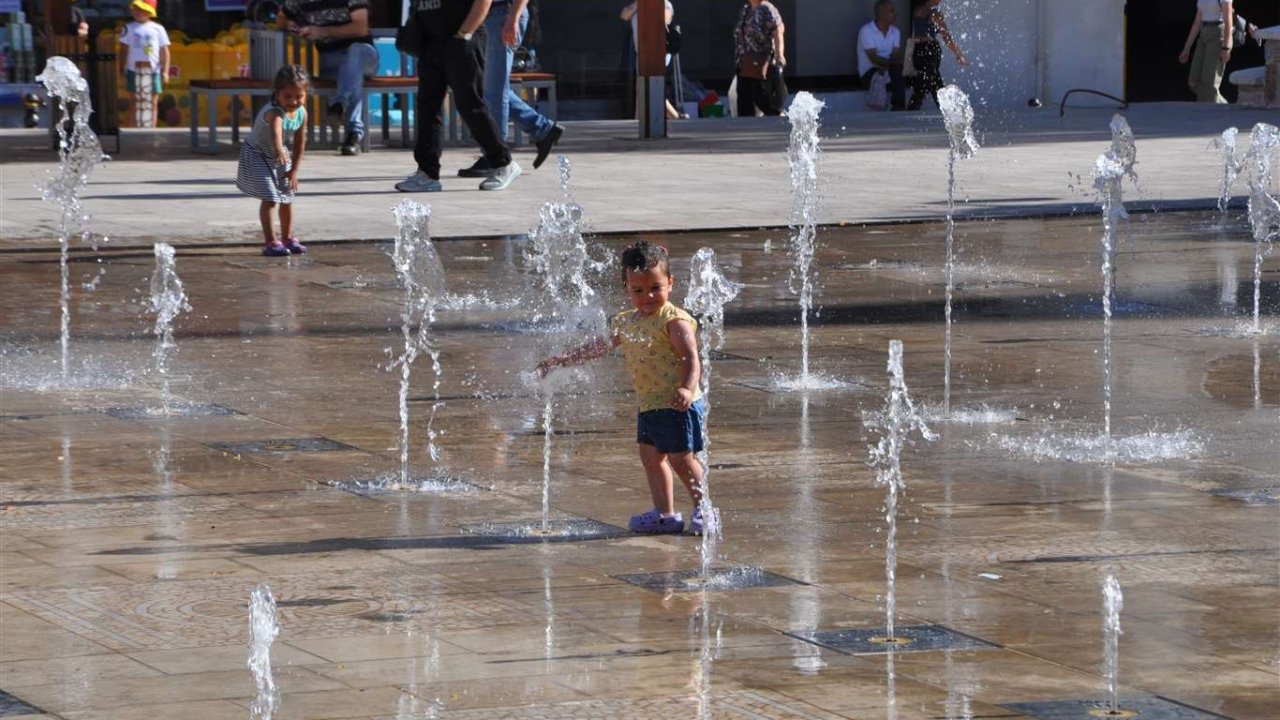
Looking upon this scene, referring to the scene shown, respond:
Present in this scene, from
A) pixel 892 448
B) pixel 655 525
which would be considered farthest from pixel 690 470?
pixel 892 448

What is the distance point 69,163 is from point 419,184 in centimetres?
267

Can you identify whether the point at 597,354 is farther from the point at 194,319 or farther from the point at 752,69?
the point at 752,69

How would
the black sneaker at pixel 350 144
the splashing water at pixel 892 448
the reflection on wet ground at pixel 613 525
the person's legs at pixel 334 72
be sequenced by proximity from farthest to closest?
1. the black sneaker at pixel 350 144
2. the person's legs at pixel 334 72
3. the splashing water at pixel 892 448
4. the reflection on wet ground at pixel 613 525

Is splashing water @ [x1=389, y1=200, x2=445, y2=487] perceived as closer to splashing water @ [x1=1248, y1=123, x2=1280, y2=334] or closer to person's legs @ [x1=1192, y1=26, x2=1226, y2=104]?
splashing water @ [x1=1248, y1=123, x2=1280, y2=334]

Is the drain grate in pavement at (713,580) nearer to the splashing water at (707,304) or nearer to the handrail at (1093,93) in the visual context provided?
the splashing water at (707,304)

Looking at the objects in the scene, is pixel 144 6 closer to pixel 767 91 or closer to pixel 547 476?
pixel 767 91

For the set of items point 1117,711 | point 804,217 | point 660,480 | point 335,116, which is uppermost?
point 335,116

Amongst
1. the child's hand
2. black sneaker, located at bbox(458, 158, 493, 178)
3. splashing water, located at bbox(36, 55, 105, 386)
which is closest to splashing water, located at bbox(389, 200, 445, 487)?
the child's hand

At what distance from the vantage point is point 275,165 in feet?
47.8

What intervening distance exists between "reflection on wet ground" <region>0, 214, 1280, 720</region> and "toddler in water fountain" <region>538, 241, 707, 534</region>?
0.19m

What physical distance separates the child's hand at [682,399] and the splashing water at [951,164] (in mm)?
2428

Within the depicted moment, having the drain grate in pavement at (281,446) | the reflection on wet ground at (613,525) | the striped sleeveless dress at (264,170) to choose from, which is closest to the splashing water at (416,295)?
the reflection on wet ground at (613,525)

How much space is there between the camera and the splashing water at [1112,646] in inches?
214

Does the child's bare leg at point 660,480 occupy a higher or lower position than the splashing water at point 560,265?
lower
